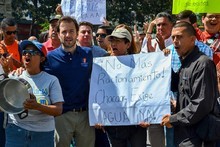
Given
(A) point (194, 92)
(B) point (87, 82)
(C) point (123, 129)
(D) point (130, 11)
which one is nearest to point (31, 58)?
(B) point (87, 82)

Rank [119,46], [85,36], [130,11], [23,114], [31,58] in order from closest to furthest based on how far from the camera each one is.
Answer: [23,114] < [31,58] < [119,46] < [85,36] < [130,11]

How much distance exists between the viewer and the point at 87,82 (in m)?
5.53

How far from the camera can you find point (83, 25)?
6.43 metres

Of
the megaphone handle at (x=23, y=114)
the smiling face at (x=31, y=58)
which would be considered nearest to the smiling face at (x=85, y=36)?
the smiling face at (x=31, y=58)

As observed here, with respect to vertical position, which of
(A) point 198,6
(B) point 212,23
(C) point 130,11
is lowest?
(C) point 130,11

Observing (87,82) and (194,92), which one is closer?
(194,92)

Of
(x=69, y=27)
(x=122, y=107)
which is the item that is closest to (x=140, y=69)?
(x=122, y=107)

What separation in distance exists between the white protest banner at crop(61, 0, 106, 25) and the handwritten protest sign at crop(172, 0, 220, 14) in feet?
6.30

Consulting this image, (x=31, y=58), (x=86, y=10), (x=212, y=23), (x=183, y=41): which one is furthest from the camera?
(x=86, y=10)

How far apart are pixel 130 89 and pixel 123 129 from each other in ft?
1.47

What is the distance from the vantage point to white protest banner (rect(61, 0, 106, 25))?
327 inches

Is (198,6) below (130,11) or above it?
above

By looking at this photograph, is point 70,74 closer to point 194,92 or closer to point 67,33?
point 67,33

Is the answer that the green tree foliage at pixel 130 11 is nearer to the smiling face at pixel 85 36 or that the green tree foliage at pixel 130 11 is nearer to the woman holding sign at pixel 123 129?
the smiling face at pixel 85 36
